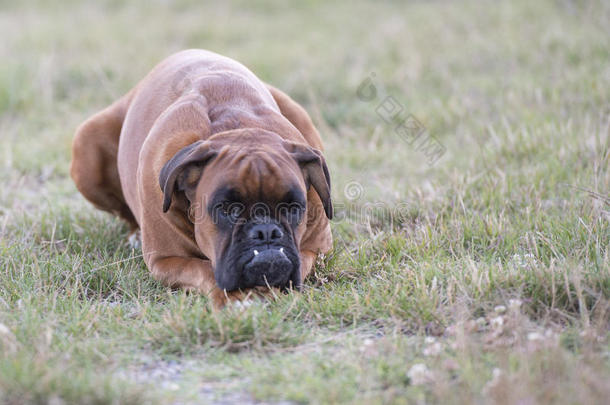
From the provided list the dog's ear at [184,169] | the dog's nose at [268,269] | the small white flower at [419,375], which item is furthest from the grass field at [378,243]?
the dog's ear at [184,169]

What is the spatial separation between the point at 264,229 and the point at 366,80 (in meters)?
5.12

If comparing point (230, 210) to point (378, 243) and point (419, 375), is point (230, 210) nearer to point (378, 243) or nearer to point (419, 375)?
point (378, 243)

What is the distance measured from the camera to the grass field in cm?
303

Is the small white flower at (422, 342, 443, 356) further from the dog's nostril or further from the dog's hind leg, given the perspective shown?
the dog's hind leg

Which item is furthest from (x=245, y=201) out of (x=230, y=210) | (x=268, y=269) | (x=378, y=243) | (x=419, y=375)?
(x=419, y=375)

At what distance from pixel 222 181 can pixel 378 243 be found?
125 cm

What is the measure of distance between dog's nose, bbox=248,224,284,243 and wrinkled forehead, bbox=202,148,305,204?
0.45ft

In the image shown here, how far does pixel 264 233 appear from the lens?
12.3 ft

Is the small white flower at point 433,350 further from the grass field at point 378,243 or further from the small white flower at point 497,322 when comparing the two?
the small white flower at point 497,322

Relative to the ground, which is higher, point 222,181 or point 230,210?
point 222,181

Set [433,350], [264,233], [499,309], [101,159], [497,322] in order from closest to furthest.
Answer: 1. [433,350]
2. [497,322]
3. [499,309]
4. [264,233]
5. [101,159]

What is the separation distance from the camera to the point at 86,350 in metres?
3.27

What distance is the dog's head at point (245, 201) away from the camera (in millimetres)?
3746

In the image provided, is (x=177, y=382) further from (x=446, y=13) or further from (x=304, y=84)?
(x=446, y=13)
